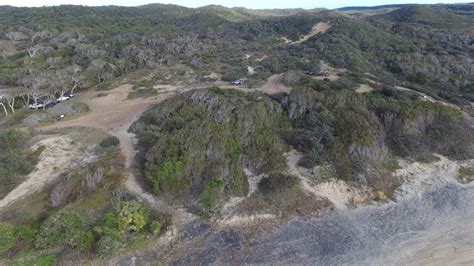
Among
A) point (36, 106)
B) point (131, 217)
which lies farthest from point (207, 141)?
point (36, 106)

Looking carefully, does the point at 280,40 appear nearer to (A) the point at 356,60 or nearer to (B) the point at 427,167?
(A) the point at 356,60

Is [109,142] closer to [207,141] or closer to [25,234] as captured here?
[207,141]

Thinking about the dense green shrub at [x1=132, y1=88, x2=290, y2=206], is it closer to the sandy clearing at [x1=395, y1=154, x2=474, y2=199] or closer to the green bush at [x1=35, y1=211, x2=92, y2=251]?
the green bush at [x1=35, y1=211, x2=92, y2=251]

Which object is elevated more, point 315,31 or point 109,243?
point 315,31

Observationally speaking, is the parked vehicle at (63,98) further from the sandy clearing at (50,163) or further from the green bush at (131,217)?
the green bush at (131,217)

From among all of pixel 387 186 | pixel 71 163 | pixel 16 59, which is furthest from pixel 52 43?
pixel 387 186

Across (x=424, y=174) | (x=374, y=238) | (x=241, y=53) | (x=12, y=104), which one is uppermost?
(x=241, y=53)
